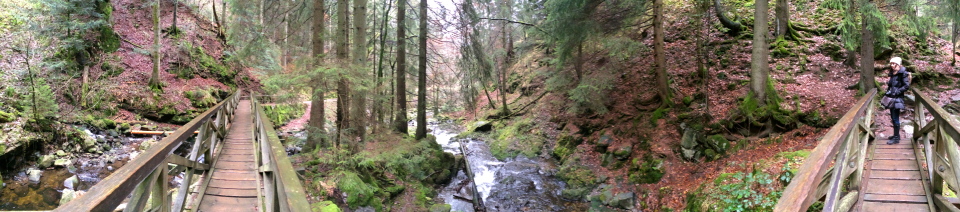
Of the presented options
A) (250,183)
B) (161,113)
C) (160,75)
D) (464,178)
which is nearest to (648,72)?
(464,178)

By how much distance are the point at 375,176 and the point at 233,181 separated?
3.82m

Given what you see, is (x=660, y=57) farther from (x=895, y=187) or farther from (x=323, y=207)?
(x=323, y=207)

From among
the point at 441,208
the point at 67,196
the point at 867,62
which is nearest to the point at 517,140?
the point at 441,208

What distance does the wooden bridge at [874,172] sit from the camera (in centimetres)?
237

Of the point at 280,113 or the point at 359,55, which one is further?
the point at 280,113

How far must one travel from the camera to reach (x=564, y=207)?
947cm

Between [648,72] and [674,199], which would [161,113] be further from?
[648,72]

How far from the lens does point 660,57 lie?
10961mm

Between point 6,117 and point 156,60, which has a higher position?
point 156,60

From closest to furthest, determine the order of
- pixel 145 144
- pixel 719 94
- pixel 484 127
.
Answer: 1. pixel 719 94
2. pixel 145 144
3. pixel 484 127

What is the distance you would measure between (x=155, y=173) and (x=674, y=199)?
8433mm

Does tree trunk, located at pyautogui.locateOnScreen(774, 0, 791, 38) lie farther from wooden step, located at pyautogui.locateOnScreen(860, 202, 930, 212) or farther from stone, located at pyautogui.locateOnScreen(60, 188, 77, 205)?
stone, located at pyautogui.locateOnScreen(60, 188, 77, 205)

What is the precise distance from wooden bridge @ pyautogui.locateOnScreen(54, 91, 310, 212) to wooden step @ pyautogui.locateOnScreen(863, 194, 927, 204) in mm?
5020

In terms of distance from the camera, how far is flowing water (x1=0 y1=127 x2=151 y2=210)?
6.91 meters
